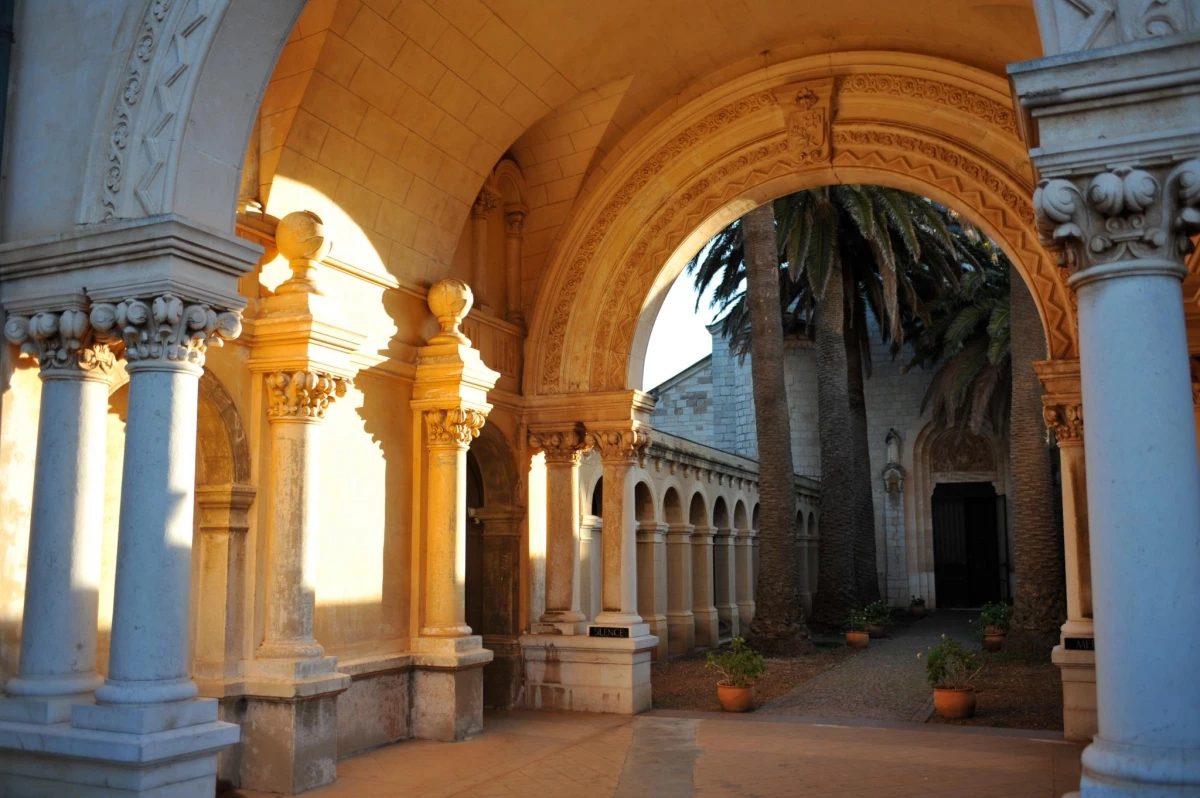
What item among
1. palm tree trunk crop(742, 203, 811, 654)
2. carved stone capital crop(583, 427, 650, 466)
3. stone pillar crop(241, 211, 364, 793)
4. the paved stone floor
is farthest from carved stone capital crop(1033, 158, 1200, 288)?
palm tree trunk crop(742, 203, 811, 654)

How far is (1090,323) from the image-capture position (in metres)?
5.07

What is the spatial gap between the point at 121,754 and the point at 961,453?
108ft

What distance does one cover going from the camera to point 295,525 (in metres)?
9.12

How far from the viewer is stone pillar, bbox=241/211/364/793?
343 inches

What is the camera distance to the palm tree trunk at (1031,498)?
57.9ft

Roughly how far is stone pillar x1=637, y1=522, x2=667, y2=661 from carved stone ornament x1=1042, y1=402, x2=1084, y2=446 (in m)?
10.7

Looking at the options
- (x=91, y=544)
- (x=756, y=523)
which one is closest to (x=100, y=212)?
(x=91, y=544)

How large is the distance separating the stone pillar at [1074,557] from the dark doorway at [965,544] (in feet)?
82.3

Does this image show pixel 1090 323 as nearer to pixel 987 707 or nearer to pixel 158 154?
pixel 158 154

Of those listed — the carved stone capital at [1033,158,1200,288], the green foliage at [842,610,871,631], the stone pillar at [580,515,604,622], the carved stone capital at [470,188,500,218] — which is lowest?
the green foliage at [842,610,871,631]

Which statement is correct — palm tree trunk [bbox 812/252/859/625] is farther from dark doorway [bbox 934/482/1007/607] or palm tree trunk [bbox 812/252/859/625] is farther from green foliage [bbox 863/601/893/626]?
dark doorway [bbox 934/482/1007/607]

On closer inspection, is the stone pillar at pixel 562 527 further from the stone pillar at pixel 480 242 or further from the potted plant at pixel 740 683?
the potted plant at pixel 740 683

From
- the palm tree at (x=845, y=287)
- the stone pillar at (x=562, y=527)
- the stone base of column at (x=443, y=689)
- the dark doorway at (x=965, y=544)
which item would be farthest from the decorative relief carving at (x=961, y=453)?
the stone base of column at (x=443, y=689)

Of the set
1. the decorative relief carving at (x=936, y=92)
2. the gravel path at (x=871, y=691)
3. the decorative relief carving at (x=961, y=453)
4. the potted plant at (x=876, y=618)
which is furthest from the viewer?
the decorative relief carving at (x=961, y=453)
